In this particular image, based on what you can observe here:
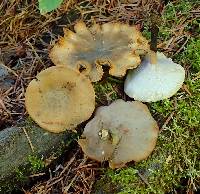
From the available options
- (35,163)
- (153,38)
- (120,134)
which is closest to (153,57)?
(153,38)

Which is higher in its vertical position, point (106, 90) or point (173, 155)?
point (106, 90)

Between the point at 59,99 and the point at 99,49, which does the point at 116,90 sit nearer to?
the point at 99,49

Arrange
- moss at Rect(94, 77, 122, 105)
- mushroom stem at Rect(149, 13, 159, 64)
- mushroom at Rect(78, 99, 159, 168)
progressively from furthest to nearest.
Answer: moss at Rect(94, 77, 122, 105) → mushroom stem at Rect(149, 13, 159, 64) → mushroom at Rect(78, 99, 159, 168)

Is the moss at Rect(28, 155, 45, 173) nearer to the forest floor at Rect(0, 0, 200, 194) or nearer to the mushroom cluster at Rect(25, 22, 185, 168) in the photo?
the forest floor at Rect(0, 0, 200, 194)

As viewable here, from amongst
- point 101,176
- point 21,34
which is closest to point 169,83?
point 101,176

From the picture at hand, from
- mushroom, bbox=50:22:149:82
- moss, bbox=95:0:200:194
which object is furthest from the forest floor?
mushroom, bbox=50:22:149:82

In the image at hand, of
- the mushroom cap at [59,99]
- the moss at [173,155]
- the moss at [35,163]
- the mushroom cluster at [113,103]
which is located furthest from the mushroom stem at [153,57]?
the moss at [35,163]
